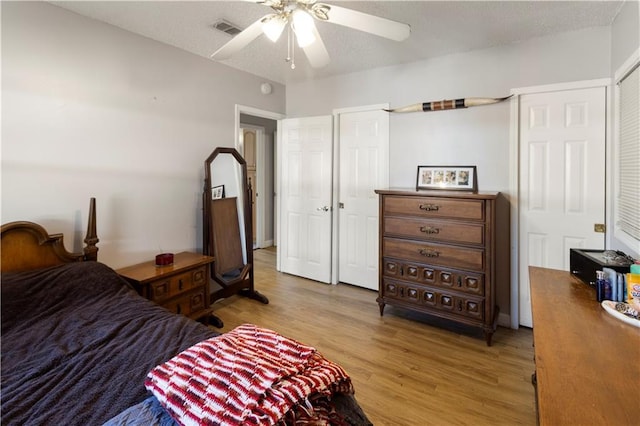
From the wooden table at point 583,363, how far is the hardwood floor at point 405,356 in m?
0.83

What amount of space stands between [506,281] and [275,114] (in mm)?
3162

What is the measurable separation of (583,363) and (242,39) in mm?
2082

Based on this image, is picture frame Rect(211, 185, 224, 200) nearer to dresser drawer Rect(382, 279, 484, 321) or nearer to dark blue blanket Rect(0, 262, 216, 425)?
dark blue blanket Rect(0, 262, 216, 425)

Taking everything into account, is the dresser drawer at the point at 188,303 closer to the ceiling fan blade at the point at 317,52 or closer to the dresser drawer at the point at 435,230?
the dresser drawer at the point at 435,230

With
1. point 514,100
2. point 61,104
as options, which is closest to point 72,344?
point 61,104

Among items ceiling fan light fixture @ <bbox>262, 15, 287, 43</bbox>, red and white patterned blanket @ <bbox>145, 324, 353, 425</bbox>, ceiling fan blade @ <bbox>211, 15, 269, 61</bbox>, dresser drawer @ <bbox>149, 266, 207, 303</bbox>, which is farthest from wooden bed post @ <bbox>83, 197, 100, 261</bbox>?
ceiling fan light fixture @ <bbox>262, 15, 287, 43</bbox>

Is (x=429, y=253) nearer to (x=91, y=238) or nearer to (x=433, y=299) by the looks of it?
(x=433, y=299)

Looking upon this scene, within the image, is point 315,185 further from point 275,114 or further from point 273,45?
point 273,45

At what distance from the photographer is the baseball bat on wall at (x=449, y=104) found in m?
2.89

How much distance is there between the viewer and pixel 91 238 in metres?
2.32

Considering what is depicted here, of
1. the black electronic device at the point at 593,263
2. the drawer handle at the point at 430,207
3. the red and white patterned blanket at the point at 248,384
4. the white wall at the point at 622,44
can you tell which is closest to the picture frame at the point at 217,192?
the drawer handle at the point at 430,207

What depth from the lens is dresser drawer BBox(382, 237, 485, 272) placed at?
261 cm

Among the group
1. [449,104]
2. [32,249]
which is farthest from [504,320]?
[32,249]

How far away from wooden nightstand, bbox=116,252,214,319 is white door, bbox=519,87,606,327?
9.25 ft
